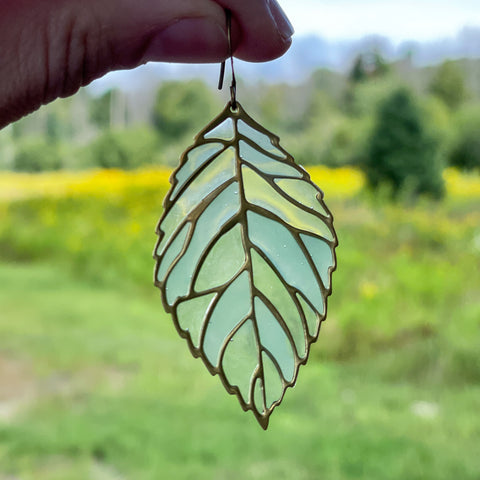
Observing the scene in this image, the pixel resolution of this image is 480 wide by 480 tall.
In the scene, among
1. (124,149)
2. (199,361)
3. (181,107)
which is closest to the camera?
(199,361)

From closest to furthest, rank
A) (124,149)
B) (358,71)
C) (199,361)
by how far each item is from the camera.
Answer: (199,361), (358,71), (124,149)

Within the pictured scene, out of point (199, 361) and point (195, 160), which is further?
point (199, 361)

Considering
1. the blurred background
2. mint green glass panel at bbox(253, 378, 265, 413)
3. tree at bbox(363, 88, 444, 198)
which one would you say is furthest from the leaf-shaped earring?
tree at bbox(363, 88, 444, 198)

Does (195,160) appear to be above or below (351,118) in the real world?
below

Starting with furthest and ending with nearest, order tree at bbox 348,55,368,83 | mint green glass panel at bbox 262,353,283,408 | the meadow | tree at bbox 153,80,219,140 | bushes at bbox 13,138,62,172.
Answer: bushes at bbox 13,138,62,172, tree at bbox 153,80,219,140, tree at bbox 348,55,368,83, the meadow, mint green glass panel at bbox 262,353,283,408

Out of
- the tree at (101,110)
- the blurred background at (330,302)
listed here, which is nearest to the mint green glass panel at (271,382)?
the blurred background at (330,302)

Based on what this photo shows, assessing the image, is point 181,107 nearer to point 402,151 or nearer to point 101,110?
point 101,110

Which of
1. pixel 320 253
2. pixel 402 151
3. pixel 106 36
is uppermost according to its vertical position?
pixel 402 151

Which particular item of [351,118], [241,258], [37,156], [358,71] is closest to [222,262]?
[241,258]

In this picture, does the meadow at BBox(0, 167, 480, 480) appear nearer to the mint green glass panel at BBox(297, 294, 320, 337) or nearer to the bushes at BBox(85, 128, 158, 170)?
the bushes at BBox(85, 128, 158, 170)
